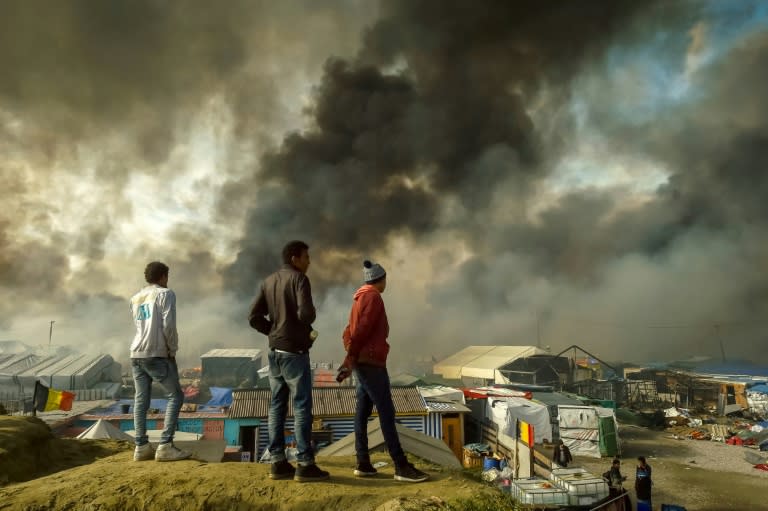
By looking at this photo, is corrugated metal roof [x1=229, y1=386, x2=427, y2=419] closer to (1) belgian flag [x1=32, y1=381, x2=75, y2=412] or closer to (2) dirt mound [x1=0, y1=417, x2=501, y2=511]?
(1) belgian flag [x1=32, y1=381, x2=75, y2=412]

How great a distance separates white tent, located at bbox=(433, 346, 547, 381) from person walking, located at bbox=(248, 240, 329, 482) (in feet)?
121

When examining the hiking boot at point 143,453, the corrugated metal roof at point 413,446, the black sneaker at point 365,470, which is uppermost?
the hiking boot at point 143,453

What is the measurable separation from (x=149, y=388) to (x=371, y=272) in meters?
2.53

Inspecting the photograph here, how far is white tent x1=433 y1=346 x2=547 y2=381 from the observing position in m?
39.7

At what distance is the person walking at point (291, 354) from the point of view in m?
3.75

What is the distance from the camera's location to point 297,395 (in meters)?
3.86

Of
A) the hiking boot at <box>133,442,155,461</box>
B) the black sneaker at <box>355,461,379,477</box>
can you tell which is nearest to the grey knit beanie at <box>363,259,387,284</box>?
the black sneaker at <box>355,461,379,477</box>

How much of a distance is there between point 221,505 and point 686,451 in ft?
89.0

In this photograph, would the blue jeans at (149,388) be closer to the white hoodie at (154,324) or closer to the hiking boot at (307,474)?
the white hoodie at (154,324)

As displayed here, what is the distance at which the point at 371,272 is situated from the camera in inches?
167

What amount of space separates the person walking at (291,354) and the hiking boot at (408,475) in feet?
1.95

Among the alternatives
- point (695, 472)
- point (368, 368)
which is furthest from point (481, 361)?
point (368, 368)

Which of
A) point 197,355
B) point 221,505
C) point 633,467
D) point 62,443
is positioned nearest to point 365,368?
point 221,505

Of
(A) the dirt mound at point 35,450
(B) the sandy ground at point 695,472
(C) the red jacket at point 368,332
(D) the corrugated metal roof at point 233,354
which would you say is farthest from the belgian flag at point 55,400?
(D) the corrugated metal roof at point 233,354
